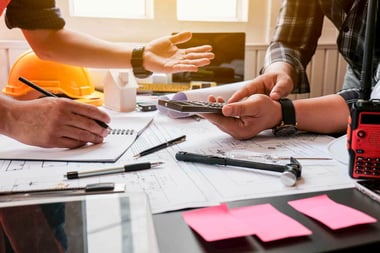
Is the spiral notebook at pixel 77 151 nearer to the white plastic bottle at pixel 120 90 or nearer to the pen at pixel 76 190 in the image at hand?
the pen at pixel 76 190

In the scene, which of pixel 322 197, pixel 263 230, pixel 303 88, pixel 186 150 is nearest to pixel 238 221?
pixel 263 230

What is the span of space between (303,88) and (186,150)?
0.49 m

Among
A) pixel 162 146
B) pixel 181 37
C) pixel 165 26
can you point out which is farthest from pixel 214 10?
pixel 162 146

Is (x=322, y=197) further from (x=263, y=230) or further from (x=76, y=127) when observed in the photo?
(x=76, y=127)

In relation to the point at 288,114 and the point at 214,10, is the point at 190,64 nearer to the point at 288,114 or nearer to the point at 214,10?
the point at 288,114

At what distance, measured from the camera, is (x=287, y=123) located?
799 millimetres

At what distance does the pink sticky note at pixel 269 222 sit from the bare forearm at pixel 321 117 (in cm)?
39

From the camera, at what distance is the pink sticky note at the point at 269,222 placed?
385 mm

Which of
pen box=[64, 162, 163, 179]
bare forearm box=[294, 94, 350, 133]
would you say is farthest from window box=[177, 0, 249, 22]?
pen box=[64, 162, 163, 179]

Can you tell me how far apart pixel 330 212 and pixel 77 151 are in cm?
43

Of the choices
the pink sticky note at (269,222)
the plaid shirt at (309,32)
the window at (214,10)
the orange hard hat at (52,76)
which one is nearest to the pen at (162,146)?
the pink sticky note at (269,222)

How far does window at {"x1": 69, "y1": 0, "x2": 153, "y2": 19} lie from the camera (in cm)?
167

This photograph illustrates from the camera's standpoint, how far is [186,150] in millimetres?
699

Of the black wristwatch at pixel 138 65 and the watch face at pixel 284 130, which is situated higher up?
the black wristwatch at pixel 138 65
